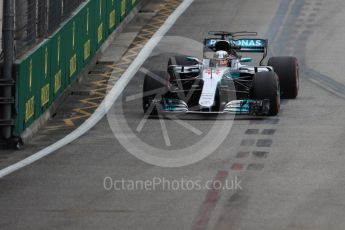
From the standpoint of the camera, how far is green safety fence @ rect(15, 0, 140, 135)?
25.7 metres

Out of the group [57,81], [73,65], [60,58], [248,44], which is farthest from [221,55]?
[73,65]

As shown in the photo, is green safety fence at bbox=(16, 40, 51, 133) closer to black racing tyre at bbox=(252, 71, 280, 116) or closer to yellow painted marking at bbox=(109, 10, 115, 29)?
black racing tyre at bbox=(252, 71, 280, 116)

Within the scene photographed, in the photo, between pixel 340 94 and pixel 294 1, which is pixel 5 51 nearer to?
pixel 340 94

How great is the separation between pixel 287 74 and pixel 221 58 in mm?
1662

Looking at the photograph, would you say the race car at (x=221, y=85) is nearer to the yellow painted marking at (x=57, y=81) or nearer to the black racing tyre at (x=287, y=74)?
the black racing tyre at (x=287, y=74)

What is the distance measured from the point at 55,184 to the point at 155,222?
327 centimetres

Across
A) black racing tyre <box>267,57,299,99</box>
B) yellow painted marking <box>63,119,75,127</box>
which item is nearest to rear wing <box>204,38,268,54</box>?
black racing tyre <box>267,57,299,99</box>

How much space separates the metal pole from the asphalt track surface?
4.53 feet

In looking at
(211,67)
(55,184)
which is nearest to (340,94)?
(211,67)

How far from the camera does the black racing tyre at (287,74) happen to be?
29.2 meters

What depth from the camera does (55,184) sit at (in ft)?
70.3

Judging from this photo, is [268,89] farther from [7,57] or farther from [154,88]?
[7,57]

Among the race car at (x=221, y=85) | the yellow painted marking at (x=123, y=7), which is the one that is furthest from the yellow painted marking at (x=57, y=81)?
the yellow painted marking at (x=123, y=7)

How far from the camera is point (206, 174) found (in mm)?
22141
